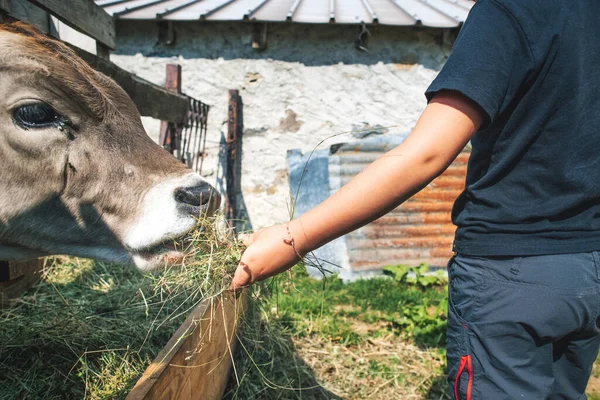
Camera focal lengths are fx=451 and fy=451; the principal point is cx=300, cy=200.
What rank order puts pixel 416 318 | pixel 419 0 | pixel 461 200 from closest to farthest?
pixel 461 200
pixel 416 318
pixel 419 0

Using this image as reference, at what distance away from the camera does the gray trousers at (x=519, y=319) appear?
121 centimetres

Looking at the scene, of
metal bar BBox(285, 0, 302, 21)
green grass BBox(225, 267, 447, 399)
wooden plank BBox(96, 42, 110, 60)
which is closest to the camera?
green grass BBox(225, 267, 447, 399)

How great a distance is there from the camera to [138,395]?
Answer: 117 centimetres

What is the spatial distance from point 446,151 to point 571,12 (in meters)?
0.50

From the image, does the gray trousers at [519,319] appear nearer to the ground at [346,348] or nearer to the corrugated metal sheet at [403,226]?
the ground at [346,348]

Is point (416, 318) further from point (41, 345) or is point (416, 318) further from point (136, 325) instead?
point (41, 345)

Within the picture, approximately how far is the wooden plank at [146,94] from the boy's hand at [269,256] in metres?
1.68

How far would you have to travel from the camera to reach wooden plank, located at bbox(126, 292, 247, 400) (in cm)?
129

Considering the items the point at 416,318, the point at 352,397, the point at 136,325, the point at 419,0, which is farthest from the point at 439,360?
the point at 419,0

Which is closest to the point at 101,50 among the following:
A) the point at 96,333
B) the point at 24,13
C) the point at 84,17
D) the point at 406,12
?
the point at 84,17

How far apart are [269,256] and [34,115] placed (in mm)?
1018

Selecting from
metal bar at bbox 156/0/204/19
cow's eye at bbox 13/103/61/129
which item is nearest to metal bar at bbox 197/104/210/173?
metal bar at bbox 156/0/204/19

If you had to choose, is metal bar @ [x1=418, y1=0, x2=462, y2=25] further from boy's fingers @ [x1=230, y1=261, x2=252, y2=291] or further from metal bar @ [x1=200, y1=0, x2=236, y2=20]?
boy's fingers @ [x1=230, y1=261, x2=252, y2=291]

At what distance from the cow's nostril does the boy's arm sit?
1.71 feet
